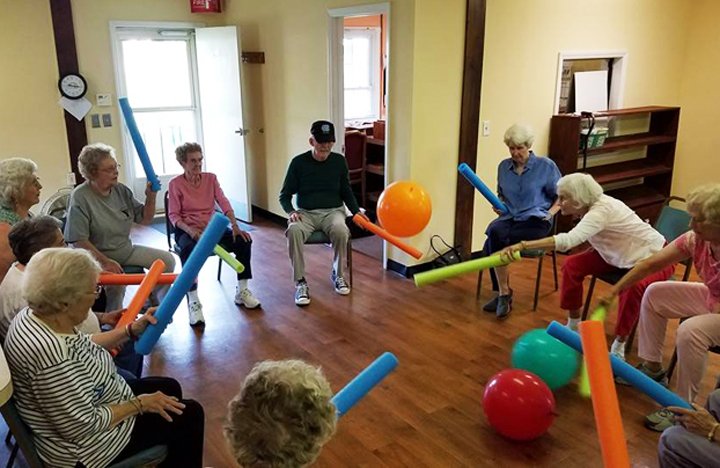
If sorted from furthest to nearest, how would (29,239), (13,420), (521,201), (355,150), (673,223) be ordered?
1. (355,150)
2. (521,201)
3. (673,223)
4. (29,239)
5. (13,420)

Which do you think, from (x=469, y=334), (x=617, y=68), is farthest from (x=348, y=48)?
(x=469, y=334)

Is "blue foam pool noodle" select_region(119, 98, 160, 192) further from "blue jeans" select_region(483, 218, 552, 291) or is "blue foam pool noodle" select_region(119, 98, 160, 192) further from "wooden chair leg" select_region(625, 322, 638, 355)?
"wooden chair leg" select_region(625, 322, 638, 355)

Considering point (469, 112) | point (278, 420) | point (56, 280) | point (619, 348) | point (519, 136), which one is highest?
point (469, 112)

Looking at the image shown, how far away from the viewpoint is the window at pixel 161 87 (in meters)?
6.00

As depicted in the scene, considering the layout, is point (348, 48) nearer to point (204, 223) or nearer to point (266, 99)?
point (266, 99)

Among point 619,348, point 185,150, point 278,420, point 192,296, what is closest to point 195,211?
point 185,150

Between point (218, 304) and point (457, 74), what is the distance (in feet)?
7.84

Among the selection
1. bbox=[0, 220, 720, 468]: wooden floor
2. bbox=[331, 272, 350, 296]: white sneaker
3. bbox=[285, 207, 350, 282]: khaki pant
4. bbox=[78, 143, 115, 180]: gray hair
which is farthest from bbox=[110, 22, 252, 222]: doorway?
bbox=[78, 143, 115, 180]: gray hair

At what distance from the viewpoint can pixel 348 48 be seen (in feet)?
25.0

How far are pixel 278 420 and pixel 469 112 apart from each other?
3.57 meters

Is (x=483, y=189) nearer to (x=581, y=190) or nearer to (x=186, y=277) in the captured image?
(x=581, y=190)

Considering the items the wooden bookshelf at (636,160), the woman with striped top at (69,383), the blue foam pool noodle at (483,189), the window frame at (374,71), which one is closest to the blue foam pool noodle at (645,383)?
the woman with striped top at (69,383)

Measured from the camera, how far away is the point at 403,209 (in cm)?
346

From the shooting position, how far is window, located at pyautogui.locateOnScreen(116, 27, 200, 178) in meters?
6.00
